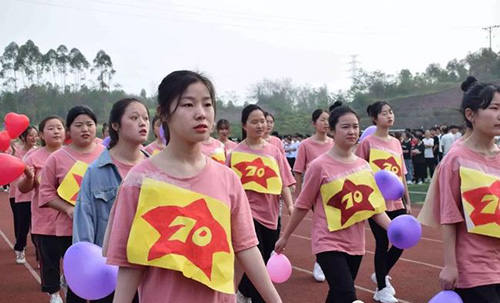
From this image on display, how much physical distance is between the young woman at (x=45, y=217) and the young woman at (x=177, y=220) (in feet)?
11.9

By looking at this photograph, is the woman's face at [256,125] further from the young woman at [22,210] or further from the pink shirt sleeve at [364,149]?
the young woman at [22,210]

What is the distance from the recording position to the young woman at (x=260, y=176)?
6.21 meters

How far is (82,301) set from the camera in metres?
4.69

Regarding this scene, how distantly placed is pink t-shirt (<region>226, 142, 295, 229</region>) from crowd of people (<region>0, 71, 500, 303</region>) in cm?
1

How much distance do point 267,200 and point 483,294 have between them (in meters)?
3.09

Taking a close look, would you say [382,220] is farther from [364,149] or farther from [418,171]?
[418,171]

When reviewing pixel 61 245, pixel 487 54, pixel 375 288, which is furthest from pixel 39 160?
pixel 487 54

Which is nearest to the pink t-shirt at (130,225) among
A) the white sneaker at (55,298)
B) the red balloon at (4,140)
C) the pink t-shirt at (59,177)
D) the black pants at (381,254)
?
the pink t-shirt at (59,177)

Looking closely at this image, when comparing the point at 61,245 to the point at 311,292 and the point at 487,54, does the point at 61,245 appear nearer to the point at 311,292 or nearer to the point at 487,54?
the point at 311,292

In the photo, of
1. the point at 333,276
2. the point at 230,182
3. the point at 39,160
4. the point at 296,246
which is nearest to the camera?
the point at 230,182

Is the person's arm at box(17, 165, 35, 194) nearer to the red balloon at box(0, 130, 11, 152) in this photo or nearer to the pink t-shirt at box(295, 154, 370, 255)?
the red balloon at box(0, 130, 11, 152)

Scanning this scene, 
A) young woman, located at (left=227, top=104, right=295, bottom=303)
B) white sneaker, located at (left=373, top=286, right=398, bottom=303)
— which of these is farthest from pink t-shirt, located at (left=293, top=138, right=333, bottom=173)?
white sneaker, located at (left=373, top=286, right=398, bottom=303)

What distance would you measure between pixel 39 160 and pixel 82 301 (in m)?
2.44

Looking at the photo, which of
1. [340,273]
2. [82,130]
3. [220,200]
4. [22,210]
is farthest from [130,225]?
[22,210]
